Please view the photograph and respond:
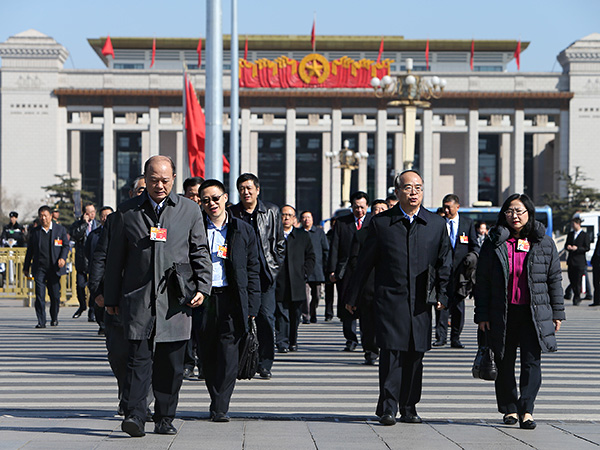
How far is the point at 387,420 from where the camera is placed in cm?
697

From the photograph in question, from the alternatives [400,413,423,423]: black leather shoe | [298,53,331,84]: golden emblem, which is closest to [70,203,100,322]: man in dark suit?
[400,413,423,423]: black leather shoe

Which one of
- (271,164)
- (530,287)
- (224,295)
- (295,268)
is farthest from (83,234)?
(271,164)

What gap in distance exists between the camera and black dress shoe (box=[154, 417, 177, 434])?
6.48 meters

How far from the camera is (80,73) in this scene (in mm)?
75000

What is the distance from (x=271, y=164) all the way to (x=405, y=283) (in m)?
80.5

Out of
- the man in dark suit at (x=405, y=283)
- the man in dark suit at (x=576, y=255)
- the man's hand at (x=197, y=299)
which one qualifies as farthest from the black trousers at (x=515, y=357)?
the man in dark suit at (x=576, y=255)

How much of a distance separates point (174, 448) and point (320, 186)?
269 feet

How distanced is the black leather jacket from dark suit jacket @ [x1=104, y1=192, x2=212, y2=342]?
9.34ft

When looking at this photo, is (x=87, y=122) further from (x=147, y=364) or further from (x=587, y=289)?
(x=147, y=364)

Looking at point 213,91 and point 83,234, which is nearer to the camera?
point 213,91

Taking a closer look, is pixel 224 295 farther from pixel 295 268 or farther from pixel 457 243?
pixel 457 243

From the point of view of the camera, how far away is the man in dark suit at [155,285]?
254 inches

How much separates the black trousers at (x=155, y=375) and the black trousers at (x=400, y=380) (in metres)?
1.52

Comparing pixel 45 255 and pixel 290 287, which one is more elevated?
pixel 45 255
